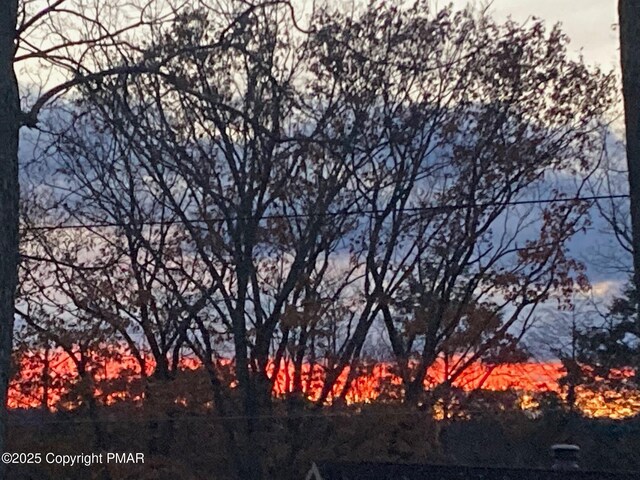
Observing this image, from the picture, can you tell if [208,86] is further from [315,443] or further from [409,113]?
[315,443]

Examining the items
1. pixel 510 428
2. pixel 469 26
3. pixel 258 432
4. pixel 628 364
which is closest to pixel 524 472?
pixel 258 432

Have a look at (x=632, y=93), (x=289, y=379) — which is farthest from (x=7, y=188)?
(x=289, y=379)

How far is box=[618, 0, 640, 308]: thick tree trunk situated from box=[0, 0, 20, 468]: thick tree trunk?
433cm

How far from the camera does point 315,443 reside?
19047 millimetres

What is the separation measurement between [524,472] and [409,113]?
1008cm

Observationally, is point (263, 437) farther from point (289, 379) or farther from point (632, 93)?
point (632, 93)

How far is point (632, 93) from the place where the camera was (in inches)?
241

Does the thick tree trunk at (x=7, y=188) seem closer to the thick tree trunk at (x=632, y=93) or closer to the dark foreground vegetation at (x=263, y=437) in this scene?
the thick tree trunk at (x=632, y=93)

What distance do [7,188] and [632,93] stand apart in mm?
4407

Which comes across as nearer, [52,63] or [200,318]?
[52,63]

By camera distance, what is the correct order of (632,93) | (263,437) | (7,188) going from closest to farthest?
(632,93) → (7,188) → (263,437)

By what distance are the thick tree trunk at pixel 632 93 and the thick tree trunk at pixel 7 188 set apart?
4.33m

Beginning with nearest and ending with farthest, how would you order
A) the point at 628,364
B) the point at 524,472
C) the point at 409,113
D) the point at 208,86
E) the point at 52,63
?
the point at 52,63, the point at 524,472, the point at 208,86, the point at 409,113, the point at 628,364

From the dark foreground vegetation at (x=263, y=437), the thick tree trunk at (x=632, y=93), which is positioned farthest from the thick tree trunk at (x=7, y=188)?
the dark foreground vegetation at (x=263, y=437)
